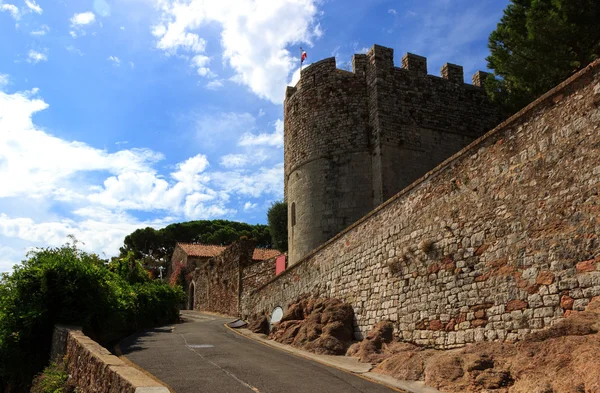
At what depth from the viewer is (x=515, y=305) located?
7.62 metres

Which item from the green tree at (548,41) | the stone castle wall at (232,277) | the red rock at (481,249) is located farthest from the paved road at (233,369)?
the green tree at (548,41)

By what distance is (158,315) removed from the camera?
20.0m

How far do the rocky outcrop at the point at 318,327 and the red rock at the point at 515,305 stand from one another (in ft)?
15.4

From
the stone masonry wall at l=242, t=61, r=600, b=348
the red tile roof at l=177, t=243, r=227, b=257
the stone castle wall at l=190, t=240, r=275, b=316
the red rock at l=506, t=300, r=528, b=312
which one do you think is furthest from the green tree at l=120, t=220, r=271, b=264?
the red rock at l=506, t=300, r=528, b=312

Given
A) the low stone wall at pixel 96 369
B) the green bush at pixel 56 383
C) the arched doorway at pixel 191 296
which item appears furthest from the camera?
the arched doorway at pixel 191 296

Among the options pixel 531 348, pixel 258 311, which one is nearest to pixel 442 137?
pixel 258 311

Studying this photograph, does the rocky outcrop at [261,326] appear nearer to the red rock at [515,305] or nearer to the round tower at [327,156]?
the round tower at [327,156]

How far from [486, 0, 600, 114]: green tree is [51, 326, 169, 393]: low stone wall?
48.7 feet

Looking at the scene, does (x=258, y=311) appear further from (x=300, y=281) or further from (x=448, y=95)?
(x=448, y=95)

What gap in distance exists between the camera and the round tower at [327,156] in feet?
63.5

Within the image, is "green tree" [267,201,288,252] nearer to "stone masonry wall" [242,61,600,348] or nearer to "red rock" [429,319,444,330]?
"stone masonry wall" [242,61,600,348]

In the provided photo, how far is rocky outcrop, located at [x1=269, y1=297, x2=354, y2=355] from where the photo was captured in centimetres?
1161

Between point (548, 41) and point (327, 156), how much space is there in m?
9.07

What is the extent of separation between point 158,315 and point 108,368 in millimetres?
14992
